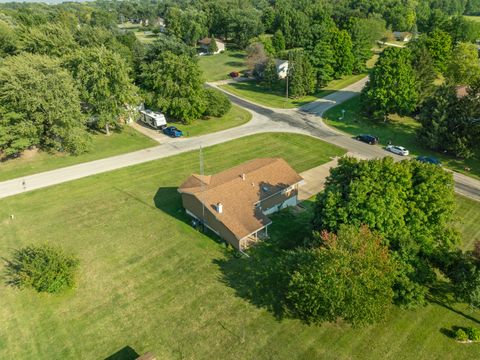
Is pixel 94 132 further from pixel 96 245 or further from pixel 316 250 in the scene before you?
pixel 316 250

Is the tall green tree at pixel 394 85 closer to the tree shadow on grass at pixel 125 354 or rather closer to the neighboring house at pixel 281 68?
the neighboring house at pixel 281 68

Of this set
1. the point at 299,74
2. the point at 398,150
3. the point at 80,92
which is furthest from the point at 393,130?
the point at 80,92

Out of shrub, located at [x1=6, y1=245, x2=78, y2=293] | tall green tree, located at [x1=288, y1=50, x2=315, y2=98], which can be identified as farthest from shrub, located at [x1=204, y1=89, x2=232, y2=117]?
shrub, located at [x1=6, y1=245, x2=78, y2=293]

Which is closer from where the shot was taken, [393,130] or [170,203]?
[170,203]

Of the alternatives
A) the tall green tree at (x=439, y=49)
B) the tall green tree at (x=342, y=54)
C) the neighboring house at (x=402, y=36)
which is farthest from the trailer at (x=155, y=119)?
the neighboring house at (x=402, y=36)

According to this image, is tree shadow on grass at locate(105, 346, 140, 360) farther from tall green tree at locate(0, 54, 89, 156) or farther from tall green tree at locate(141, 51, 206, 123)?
tall green tree at locate(141, 51, 206, 123)

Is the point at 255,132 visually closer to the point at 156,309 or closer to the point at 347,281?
the point at 156,309

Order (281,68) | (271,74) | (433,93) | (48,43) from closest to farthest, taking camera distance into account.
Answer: (433,93) < (48,43) < (271,74) < (281,68)

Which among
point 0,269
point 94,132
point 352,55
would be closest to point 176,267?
point 0,269
